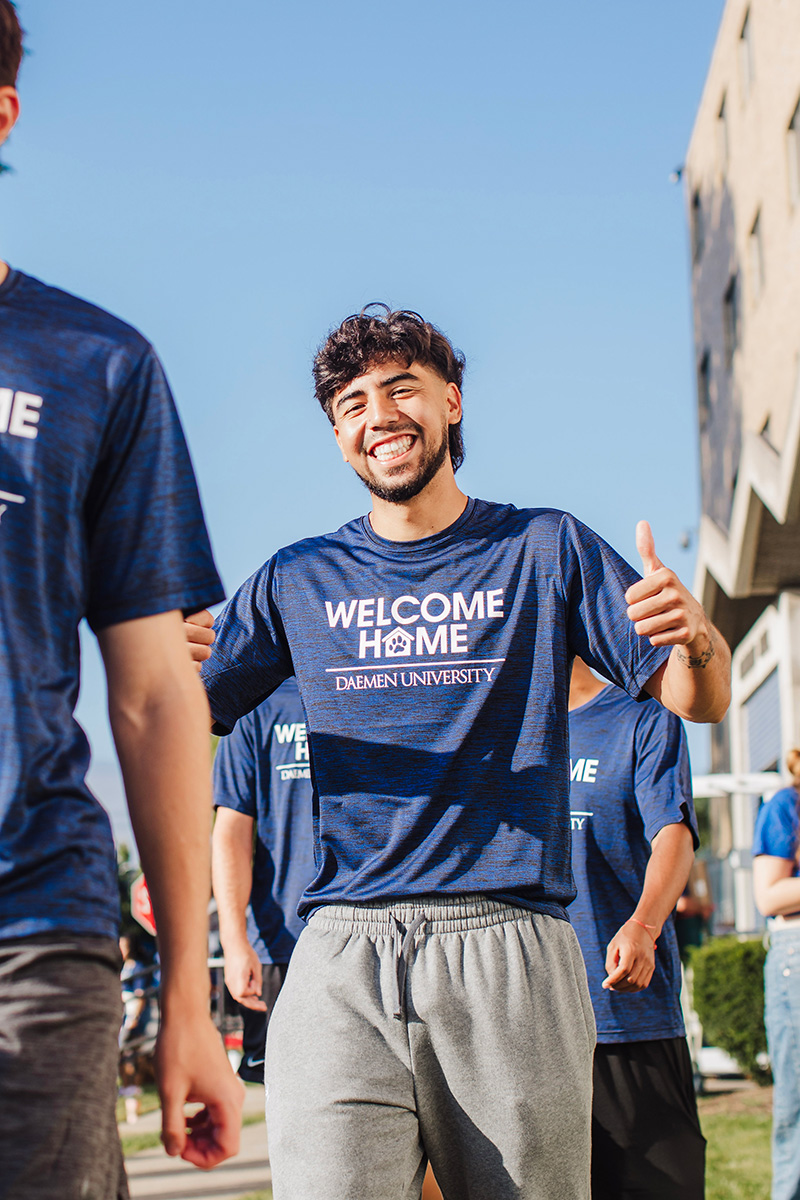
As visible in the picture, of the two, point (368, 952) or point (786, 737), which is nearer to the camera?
point (368, 952)

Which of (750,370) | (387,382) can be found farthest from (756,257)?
(387,382)

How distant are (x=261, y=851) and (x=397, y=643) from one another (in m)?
2.58

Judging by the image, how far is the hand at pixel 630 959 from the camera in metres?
3.91

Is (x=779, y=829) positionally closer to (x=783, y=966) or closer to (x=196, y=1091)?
(x=783, y=966)

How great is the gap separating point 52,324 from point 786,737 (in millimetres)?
17463

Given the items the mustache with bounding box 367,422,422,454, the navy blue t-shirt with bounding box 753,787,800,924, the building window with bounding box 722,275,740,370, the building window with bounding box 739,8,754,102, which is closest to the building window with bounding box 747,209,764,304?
the building window with bounding box 722,275,740,370

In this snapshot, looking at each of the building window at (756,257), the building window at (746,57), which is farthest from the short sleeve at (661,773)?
the building window at (746,57)

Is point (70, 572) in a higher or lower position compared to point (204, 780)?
higher

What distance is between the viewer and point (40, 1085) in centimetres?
161

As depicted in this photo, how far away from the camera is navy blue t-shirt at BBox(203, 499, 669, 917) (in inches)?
123

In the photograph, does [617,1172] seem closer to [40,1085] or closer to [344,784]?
[344,784]

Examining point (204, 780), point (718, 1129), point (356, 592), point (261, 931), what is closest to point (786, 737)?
point (718, 1129)

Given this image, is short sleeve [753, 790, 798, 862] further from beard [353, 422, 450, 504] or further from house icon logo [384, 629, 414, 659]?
house icon logo [384, 629, 414, 659]

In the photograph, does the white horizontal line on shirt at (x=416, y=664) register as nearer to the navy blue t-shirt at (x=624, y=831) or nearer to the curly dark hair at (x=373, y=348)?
the curly dark hair at (x=373, y=348)
